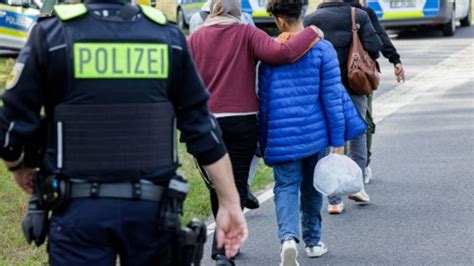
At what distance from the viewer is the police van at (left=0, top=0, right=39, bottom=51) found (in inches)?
800

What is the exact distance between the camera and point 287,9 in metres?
6.52

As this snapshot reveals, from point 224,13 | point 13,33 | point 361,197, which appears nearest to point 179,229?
point 224,13

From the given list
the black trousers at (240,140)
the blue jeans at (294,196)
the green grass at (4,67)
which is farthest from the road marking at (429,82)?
the black trousers at (240,140)

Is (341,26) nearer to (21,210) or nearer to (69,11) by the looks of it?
(21,210)

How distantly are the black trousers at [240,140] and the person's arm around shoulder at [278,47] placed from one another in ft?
1.20

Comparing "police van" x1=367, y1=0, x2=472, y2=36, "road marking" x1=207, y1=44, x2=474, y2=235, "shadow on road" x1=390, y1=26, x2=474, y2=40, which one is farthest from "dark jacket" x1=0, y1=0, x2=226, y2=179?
"shadow on road" x1=390, y1=26, x2=474, y2=40

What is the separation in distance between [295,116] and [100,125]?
2.84 m

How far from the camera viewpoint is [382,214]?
8.28 meters

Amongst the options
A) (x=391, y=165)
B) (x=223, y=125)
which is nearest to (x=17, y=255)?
(x=223, y=125)

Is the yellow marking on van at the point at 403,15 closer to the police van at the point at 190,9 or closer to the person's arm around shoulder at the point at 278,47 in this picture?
the police van at the point at 190,9

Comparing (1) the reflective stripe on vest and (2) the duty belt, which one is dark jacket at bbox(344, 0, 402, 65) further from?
(2) the duty belt

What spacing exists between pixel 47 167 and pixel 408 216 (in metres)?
4.83

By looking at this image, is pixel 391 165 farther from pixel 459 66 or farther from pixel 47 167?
pixel 459 66

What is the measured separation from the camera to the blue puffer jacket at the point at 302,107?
6.41 meters
